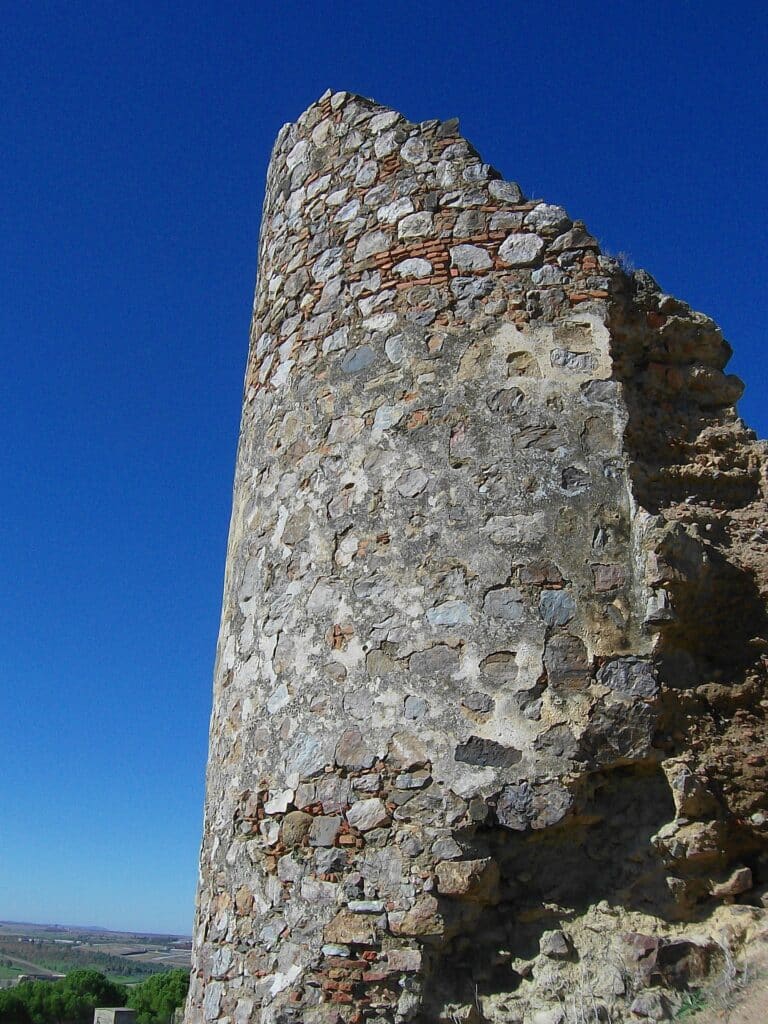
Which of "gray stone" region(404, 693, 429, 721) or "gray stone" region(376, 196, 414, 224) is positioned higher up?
"gray stone" region(376, 196, 414, 224)

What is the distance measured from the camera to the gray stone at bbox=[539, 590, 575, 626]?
3.72 meters

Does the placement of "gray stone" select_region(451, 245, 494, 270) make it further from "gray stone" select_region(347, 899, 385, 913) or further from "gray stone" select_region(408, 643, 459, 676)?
"gray stone" select_region(347, 899, 385, 913)

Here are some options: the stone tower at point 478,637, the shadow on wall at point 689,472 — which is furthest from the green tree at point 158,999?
the shadow on wall at point 689,472

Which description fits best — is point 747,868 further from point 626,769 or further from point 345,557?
point 345,557

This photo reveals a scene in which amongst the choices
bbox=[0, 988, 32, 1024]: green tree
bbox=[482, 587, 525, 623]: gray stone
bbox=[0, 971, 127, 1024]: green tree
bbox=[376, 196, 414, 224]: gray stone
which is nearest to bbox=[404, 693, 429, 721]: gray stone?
bbox=[482, 587, 525, 623]: gray stone

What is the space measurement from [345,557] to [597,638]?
1159mm

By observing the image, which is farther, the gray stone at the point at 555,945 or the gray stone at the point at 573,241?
the gray stone at the point at 573,241

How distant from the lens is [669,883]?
11.2ft

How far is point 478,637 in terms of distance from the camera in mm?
3764

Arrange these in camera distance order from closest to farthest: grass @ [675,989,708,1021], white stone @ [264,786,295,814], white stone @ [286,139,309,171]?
grass @ [675,989,708,1021] < white stone @ [264,786,295,814] < white stone @ [286,139,309,171]

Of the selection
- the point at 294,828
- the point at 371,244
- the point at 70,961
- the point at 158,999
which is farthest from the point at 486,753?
the point at 70,961

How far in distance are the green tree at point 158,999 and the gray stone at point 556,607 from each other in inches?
1040

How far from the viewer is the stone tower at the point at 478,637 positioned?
3471 millimetres

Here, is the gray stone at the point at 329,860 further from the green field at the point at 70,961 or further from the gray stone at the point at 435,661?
the green field at the point at 70,961
